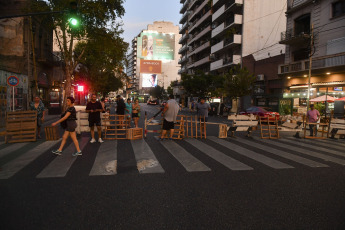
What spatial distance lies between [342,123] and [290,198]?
10.5 m

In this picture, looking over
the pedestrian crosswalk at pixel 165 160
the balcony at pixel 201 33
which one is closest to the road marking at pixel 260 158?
the pedestrian crosswalk at pixel 165 160

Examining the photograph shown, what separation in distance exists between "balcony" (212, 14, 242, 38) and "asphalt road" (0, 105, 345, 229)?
3339 centimetres

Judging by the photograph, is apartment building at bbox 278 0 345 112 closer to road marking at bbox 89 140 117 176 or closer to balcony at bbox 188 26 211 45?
road marking at bbox 89 140 117 176

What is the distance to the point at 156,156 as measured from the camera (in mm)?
6949

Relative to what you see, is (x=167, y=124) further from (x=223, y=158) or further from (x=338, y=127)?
(x=338, y=127)

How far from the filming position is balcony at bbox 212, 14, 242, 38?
36.9 meters

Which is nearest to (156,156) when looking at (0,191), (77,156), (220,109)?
(77,156)

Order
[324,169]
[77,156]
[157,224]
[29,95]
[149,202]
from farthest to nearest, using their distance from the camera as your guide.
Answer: [29,95] < [77,156] < [324,169] < [149,202] < [157,224]

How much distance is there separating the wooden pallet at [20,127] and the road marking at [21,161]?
1.28 meters

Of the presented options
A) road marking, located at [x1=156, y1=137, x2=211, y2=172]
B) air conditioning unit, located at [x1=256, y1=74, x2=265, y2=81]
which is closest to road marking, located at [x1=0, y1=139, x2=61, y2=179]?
road marking, located at [x1=156, y1=137, x2=211, y2=172]

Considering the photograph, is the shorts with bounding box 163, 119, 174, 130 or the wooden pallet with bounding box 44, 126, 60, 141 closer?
the wooden pallet with bounding box 44, 126, 60, 141

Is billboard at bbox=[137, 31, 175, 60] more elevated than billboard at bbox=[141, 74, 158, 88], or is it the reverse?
billboard at bbox=[137, 31, 175, 60]

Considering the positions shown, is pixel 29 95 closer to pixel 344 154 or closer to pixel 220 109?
pixel 220 109

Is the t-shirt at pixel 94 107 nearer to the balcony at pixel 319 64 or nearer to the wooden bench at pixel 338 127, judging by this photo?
the wooden bench at pixel 338 127
